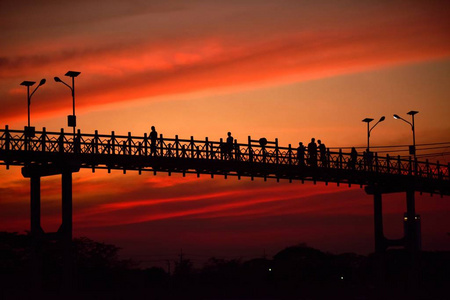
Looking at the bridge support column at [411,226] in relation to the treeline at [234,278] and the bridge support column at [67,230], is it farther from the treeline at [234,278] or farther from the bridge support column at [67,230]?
the bridge support column at [67,230]

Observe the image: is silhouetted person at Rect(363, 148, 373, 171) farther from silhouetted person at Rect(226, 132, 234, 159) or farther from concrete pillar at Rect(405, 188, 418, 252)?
silhouetted person at Rect(226, 132, 234, 159)

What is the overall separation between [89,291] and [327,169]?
23.4 meters

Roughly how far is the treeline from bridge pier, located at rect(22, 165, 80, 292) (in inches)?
25.3

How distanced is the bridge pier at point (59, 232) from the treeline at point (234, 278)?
64cm

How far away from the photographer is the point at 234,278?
69.2 m

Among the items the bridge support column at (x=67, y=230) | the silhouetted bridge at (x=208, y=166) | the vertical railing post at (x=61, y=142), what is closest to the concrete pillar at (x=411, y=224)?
the silhouetted bridge at (x=208, y=166)

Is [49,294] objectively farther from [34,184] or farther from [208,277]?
[208,277]

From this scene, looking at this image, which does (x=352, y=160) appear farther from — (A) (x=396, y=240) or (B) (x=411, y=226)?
(A) (x=396, y=240)

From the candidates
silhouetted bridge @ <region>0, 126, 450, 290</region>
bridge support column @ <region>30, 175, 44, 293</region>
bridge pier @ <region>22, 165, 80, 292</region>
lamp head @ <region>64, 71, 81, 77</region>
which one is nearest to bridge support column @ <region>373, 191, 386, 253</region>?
silhouetted bridge @ <region>0, 126, 450, 290</region>

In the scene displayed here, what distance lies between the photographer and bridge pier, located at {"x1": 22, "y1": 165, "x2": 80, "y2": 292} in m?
54.5

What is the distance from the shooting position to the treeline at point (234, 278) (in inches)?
2302

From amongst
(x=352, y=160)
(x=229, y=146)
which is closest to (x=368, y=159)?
(x=352, y=160)

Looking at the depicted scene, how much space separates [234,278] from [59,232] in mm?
18771

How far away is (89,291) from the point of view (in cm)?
5728
